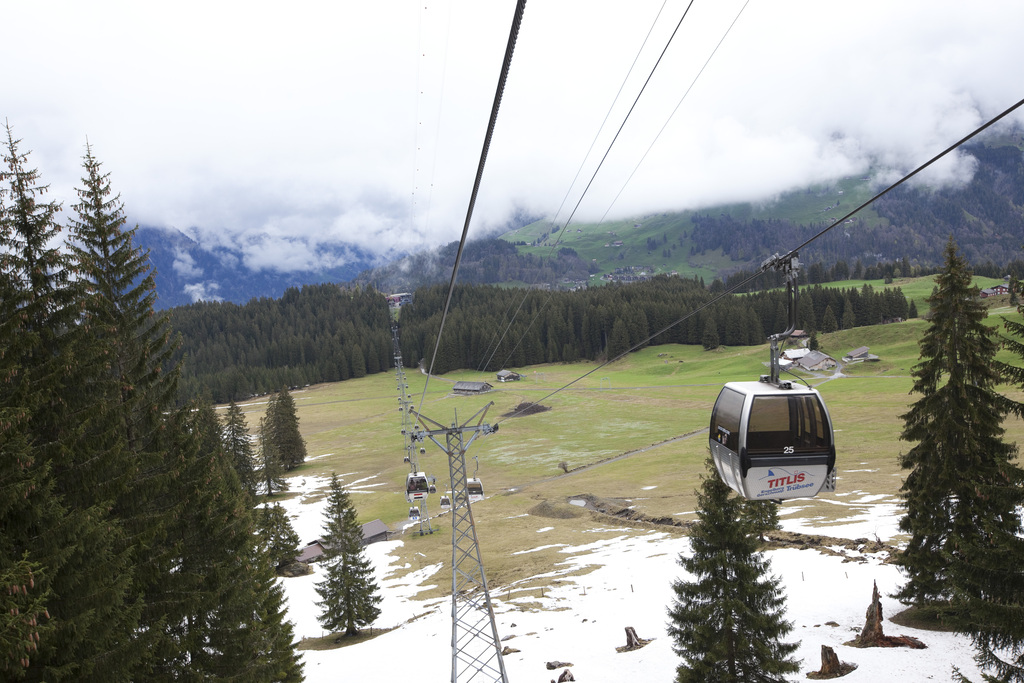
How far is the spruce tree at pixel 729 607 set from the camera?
1958 cm

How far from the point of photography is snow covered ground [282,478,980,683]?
77.6ft

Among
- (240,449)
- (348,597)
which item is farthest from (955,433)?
(240,449)

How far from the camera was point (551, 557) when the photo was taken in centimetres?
4400

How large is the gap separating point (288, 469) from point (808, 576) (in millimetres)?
72573

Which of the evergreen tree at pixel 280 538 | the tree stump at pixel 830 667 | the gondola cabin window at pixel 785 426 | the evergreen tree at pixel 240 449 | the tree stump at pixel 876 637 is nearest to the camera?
the gondola cabin window at pixel 785 426

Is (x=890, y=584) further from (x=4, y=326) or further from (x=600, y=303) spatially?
(x=600, y=303)

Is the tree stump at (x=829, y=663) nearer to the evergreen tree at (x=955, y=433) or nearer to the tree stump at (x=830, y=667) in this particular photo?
the tree stump at (x=830, y=667)

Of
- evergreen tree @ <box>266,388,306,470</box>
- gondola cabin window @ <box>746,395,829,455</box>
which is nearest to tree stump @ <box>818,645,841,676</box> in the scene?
gondola cabin window @ <box>746,395,829,455</box>

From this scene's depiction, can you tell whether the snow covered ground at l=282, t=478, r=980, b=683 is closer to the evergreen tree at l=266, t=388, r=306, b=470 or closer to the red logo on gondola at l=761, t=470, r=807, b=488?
the red logo on gondola at l=761, t=470, r=807, b=488

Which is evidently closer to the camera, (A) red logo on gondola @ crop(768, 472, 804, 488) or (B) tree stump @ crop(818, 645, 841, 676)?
(A) red logo on gondola @ crop(768, 472, 804, 488)

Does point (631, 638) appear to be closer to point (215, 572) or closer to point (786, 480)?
point (786, 480)

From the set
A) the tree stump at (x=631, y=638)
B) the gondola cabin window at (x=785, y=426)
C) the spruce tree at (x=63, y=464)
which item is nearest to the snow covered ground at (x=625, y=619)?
the tree stump at (x=631, y=638)

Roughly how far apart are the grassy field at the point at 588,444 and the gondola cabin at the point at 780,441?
64.4 feet

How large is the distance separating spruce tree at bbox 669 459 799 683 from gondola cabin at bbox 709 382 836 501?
6.86 m
